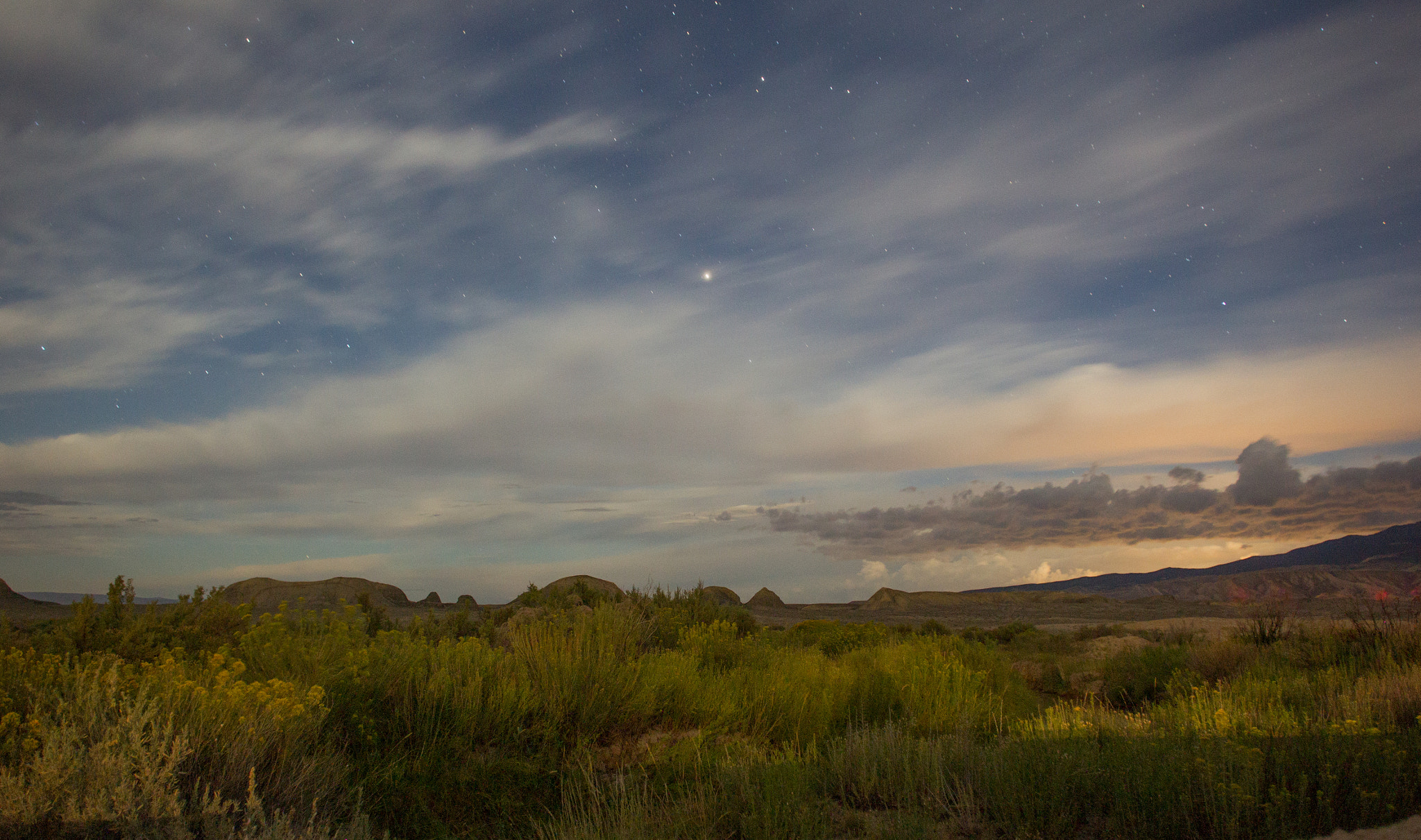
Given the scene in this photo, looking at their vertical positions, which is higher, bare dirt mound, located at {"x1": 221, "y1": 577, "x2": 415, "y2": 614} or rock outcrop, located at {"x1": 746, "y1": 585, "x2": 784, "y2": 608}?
bare dirt mound, located at {"x1": 221, "y1": 577, "x2": 415, "y2": 614}

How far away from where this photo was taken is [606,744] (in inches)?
309

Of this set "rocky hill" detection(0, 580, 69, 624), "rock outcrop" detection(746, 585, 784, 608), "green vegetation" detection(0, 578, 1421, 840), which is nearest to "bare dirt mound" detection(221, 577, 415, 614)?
"rocky hill" detection(0, 580, 69, 624)

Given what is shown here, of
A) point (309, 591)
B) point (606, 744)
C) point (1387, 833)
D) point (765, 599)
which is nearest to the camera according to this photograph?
point (1387, 833)

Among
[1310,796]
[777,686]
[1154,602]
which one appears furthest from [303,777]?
[1154,602]

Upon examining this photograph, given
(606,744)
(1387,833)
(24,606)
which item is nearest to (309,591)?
(24,606)

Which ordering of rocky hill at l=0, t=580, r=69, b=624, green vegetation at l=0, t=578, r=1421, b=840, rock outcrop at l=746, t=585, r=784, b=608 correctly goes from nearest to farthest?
1. green vegetation at l=0, t=578, r=1421, b=840
2. rocky hill at l=0, t=580, r=69, b=624
3. rock outcrop at l=746, t=585, r=784, b=608

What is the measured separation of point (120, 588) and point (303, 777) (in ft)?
17.8

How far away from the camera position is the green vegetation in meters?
4.66

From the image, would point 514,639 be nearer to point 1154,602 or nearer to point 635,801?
point 635,801

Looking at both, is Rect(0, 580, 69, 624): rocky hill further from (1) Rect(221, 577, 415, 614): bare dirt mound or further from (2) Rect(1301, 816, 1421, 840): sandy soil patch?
(2) Rect(1301, 816, 1421, 840): sandy soil patch

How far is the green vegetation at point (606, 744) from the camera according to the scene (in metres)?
4.66

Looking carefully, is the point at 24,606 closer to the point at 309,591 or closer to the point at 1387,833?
the point at 309,591

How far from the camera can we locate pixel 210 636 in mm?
8922

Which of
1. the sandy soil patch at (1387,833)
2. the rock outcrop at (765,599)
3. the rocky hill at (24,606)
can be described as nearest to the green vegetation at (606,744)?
the sandy soil patch at (1387,833)
